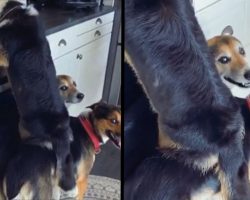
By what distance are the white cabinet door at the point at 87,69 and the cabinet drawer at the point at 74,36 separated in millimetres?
16

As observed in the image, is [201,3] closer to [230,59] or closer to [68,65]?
[230,59]

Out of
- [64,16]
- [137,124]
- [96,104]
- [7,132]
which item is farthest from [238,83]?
[7,132]

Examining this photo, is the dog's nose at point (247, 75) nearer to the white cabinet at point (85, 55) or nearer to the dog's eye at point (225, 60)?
the dog's eye at point (225, 60)

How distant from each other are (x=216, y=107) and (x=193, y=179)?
201mm

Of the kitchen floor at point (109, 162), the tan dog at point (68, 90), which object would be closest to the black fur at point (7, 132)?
the tan dog at point (68, 90)

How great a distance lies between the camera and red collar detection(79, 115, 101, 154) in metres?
1.15

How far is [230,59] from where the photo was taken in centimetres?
102

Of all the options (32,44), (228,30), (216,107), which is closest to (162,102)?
(216,107)

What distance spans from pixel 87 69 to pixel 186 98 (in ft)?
0.97

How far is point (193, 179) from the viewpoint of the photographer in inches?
41.9

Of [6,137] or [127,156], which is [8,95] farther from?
[127,156]

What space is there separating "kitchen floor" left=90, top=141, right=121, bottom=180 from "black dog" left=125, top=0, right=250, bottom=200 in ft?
0.34

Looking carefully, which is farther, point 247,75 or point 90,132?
point 90,132

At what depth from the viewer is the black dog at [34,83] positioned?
1.13 metres
